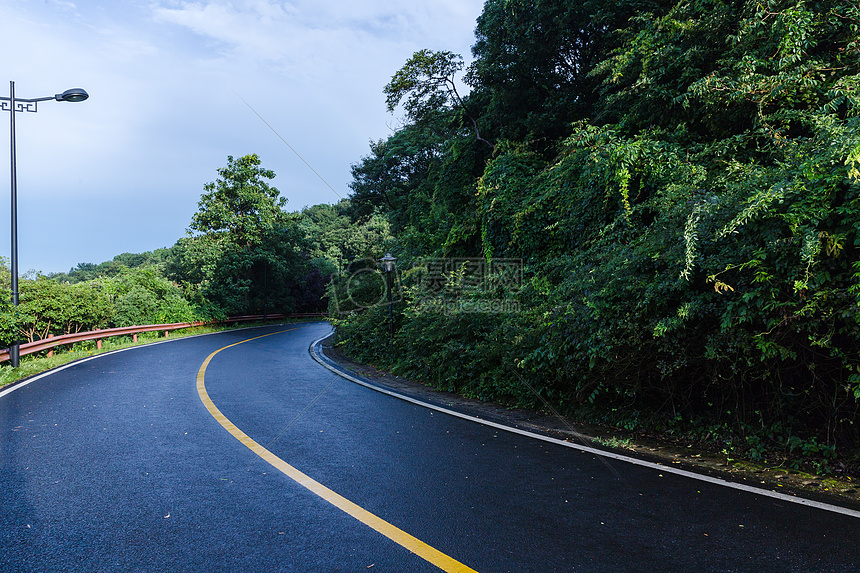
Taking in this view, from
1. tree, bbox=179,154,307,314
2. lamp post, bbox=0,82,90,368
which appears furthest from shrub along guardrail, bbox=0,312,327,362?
tree, bbox=179,154,307,314

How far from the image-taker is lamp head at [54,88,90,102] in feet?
39.8

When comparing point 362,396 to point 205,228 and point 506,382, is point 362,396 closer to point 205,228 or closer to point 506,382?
point 506,382

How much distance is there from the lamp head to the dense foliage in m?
9.36

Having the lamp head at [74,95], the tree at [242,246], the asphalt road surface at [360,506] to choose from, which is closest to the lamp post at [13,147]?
the lamp head at [74,95]

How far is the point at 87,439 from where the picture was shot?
607cm

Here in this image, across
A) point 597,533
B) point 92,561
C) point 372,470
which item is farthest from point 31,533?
point 597,533

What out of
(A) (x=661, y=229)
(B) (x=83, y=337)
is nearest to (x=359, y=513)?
(A) (x=661, y=229)

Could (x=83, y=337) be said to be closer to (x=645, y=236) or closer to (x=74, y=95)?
(x=74, y=95)

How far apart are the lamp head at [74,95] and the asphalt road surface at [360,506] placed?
855 centimetres

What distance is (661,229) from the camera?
6617mm

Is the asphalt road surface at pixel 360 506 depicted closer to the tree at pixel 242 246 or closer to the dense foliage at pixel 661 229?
the dense foliage at pixel 661 229

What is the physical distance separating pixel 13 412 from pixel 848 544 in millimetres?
9929

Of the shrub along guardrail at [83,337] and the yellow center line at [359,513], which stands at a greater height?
the yellow center line at [359,513]

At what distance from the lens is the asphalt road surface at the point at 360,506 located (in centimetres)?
322
